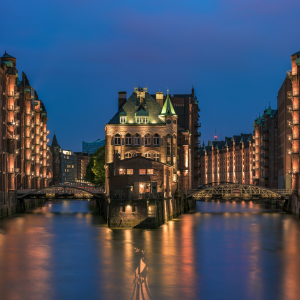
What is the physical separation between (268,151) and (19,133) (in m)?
70.5

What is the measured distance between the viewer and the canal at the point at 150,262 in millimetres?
38719

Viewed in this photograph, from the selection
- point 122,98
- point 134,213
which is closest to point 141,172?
point 134,213

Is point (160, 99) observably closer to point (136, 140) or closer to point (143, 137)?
point (143, 137)

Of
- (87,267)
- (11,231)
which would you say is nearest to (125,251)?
(87,267)

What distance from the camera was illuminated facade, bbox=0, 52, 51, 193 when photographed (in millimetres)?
95625

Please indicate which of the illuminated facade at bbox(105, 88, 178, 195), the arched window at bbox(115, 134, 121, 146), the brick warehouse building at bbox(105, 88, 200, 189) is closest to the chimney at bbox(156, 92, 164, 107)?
the brick warehouse building at bbox(105, 88, 200, 189)

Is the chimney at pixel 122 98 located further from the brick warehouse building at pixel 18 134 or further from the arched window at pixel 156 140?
the brick warehouse building at pixel 18 134

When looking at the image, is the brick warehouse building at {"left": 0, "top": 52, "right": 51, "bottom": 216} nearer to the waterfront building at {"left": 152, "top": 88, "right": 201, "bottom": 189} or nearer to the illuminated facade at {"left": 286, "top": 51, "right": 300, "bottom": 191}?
the waterfront building at {"left": 152, "top": 88, "right": 201, "bottom": 189}

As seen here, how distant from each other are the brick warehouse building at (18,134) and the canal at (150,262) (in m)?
21.9

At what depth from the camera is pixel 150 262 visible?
4906 centimetres

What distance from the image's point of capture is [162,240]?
6291cm

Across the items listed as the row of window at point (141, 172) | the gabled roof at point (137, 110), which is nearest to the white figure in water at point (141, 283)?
the row of window at point (141, 172)

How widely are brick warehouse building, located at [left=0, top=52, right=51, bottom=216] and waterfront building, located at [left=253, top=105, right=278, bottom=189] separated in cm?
6248

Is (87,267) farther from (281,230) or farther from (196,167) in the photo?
(196,167)
